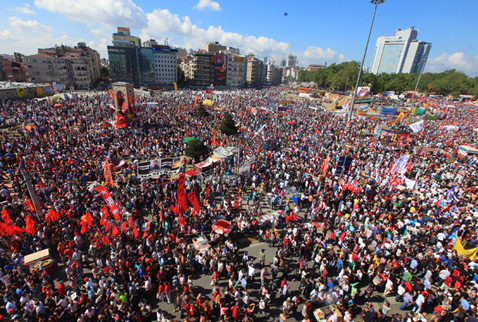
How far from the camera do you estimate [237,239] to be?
1175 cm

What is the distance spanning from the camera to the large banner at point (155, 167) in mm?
15210

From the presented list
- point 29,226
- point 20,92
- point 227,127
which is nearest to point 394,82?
point 227,127

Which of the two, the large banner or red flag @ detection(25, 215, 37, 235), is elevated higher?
the large banner

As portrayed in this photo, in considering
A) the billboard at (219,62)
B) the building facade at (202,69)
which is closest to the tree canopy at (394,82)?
the billboard at (219,62)

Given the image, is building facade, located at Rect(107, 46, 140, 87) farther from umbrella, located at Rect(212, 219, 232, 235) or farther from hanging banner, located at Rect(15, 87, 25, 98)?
umbrella, located at Rect(212, 219, 232, 235)

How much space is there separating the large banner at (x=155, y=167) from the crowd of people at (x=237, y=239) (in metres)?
0.55

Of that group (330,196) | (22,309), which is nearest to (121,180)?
(22,309)

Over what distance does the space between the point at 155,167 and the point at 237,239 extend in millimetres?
7557

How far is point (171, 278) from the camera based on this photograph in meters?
9.46

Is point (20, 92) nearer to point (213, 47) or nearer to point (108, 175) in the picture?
point (108, 175)

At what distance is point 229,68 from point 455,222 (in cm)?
10006

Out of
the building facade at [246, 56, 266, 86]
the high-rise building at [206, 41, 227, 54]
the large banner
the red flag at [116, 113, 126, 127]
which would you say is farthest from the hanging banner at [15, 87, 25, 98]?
the building facade at [246, 56, 266, 86]

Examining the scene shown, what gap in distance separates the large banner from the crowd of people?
1.80ft

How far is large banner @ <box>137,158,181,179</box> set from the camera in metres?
15.2
